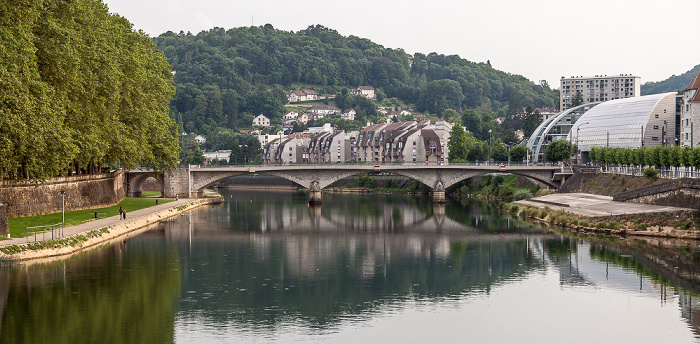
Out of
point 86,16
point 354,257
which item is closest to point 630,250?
point 354,257

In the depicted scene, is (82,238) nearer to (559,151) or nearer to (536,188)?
(536,188)

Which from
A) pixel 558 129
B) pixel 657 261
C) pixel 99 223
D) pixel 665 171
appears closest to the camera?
pixel 657 261

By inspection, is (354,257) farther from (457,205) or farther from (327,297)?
(457,205)

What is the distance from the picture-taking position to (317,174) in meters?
113

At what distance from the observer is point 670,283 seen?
152 feet

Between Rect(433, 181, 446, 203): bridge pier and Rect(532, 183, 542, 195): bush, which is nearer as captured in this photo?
Rect(532, 183, 542, 195): bush

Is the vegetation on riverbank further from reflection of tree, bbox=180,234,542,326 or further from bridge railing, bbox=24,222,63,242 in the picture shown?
bridge railing, bbox=24,222,63,242

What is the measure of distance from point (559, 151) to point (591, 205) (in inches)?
1919

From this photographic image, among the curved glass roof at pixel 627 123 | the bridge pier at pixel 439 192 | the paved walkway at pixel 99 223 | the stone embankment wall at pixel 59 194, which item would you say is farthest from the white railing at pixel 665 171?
the stone embankment wall at pixel 59 194

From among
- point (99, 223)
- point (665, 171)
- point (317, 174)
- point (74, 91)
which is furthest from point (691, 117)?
point (74, 91)

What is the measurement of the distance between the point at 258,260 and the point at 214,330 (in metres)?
20.7

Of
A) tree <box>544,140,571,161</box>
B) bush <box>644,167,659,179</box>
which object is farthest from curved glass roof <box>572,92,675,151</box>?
bush <box>644,167,659,179</box>

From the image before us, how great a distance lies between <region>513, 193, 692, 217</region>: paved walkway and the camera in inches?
2781

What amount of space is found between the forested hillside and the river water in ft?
25.5
